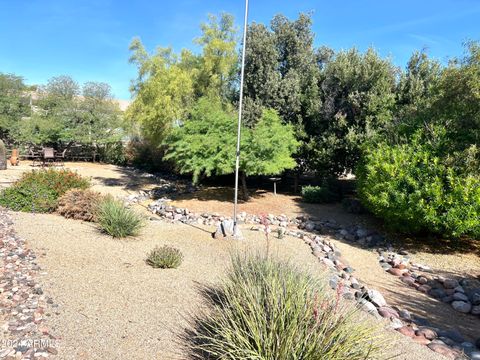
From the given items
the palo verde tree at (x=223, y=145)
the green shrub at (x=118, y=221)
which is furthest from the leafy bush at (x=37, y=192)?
the palo verde tree at (x=223, y=145)

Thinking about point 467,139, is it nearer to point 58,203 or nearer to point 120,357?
point 120,357

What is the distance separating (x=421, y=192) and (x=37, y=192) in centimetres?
978

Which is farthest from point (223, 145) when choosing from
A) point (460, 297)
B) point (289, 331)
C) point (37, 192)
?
point (289, 331)

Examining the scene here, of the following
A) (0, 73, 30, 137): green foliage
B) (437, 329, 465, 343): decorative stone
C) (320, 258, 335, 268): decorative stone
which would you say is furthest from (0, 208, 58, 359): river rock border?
(0, 73, 30, 137): green foliage

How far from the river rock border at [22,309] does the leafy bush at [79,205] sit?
262cm

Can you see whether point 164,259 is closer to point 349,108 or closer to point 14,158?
point 349,108

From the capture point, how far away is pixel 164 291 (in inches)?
185

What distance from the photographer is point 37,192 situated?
9.09 meters

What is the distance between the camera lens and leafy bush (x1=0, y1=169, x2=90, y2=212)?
351 inches

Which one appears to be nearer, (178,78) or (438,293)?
(438,293)

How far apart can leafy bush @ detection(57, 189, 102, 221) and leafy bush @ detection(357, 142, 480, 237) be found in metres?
7.13

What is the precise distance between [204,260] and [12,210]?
225 inches

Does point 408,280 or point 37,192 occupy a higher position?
point 37,192

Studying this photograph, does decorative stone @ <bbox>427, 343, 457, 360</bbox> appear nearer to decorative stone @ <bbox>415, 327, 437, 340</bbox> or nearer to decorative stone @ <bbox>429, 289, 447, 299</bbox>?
decorative stone @ <bbox>415, 327, 437, 340</bbox>
